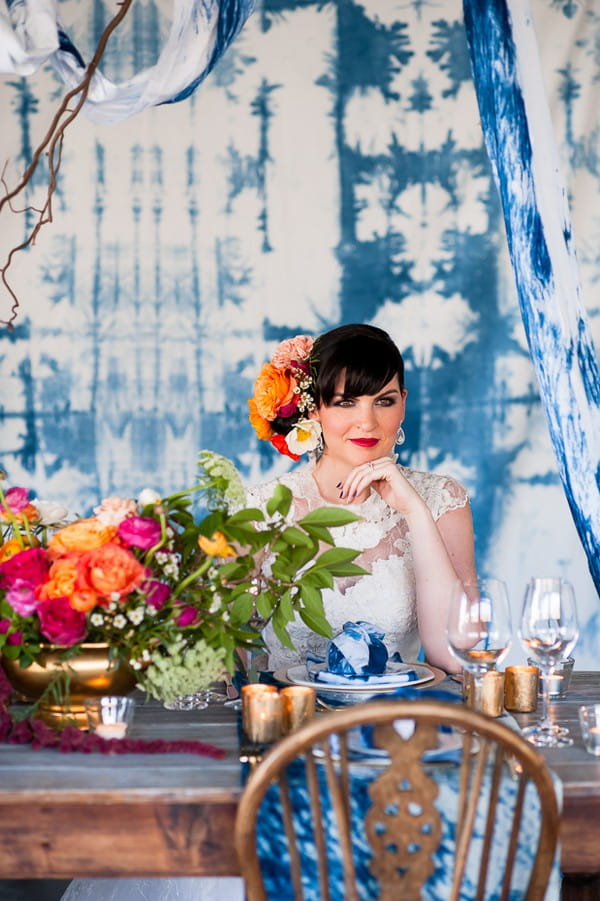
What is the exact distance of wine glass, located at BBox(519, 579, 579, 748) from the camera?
55.6 inches

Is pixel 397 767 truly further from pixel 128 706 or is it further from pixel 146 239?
pixel 146 239

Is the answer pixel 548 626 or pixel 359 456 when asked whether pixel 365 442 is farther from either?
pixel 548 626

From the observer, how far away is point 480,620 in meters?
1.37

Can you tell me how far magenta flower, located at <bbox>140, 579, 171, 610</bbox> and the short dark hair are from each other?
0.96 metres

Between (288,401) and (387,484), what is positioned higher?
(288,401)

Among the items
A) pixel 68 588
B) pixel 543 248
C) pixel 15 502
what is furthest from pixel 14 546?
pixel 543 248

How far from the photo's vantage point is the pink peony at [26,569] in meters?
1.38

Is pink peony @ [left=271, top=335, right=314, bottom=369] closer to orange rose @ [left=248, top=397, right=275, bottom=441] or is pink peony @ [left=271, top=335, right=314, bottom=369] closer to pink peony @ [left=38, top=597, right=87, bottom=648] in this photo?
orange rose @ [left=248, top=397, right=275, bottom=441]

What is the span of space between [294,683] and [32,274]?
176cm

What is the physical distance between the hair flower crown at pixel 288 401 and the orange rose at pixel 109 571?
91cm

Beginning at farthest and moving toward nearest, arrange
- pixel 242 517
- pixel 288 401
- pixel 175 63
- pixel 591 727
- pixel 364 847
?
1. pixel 175 63
2. pixel 288 401
3. pixel 242 517
4. pixel 591 727
5. pixel 364 847

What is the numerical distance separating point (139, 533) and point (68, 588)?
119 mm

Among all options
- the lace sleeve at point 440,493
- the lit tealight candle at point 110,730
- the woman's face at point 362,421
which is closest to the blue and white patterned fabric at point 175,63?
the woman's face at point 362,421

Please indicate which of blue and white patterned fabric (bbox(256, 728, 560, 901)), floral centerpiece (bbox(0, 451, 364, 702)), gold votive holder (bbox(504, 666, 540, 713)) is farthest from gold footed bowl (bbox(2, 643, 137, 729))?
gold votive holder (bbox(504, 666, 540, 713))
